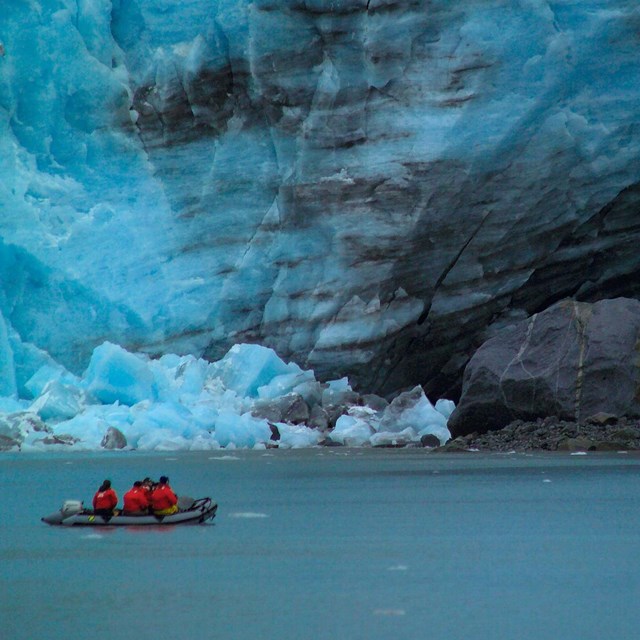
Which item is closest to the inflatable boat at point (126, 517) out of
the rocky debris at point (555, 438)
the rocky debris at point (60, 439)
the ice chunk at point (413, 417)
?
the rocky debris at point (555, 438)

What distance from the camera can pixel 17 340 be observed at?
63.7 feet

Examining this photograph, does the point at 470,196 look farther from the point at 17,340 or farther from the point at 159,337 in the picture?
the point at 17,340

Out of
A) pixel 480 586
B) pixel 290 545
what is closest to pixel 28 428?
pixel 290 545

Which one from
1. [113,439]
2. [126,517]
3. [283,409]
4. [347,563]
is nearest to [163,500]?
[126,517]

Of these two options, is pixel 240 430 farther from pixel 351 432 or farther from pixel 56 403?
pixel 56 403

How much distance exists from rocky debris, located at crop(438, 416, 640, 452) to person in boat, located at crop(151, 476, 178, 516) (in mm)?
8255

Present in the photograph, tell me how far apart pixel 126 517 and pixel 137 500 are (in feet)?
0.58

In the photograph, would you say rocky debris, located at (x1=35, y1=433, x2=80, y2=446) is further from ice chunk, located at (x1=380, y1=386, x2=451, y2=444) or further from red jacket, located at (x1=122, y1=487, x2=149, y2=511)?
red jacket, located at (x1=122, y1=487, x2=149, y2=511)

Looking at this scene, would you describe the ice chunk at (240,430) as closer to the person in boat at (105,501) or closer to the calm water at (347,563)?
the calm water at (347,563)

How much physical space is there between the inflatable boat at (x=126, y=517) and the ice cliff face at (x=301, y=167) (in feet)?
33.4

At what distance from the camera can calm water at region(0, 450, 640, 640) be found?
17.3ft

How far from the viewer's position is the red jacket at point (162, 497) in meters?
8.93

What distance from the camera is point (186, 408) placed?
713 inches

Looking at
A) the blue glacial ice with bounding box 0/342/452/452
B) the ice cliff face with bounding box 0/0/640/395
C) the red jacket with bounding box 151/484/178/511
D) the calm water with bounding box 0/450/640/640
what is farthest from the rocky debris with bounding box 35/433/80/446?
the red jacket with bounding box 151/484/178/511
